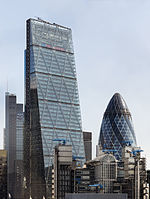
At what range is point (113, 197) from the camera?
18925 centimetres

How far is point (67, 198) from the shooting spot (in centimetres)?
18750

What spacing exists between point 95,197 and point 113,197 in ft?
22.6

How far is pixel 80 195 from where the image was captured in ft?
607

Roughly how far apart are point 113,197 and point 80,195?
1176cm

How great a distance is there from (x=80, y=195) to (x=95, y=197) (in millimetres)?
5015

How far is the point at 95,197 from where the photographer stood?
186 metres

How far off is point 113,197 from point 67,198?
1526cm

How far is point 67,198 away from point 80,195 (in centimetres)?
504
